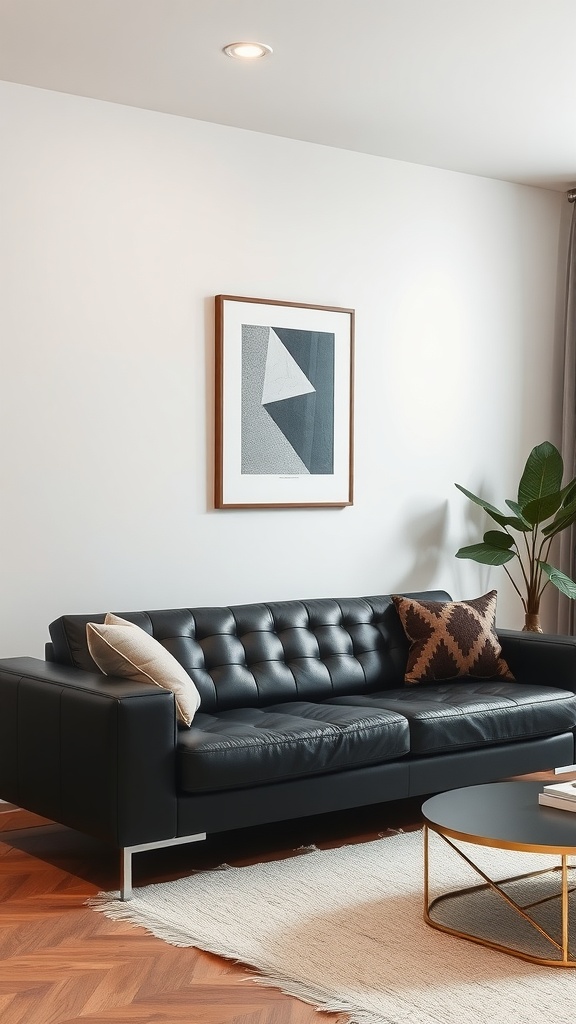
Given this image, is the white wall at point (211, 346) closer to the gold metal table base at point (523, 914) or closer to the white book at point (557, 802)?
the gold metal table base at point (523, 914)

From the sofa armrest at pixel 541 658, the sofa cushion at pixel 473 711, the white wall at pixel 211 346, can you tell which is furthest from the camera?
the sofa armrest at pixel 541 658

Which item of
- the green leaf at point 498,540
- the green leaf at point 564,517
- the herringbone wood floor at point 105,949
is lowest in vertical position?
A: the herringbone wood floor at point 105,949

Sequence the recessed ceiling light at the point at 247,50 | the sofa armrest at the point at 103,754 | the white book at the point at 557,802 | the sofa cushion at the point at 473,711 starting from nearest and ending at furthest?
the white book at the point at 557,802
the sofa armrest at the point at 103,754
the recessed ceiling light at the point at 247,50
the sofa cushion at the point at 473,711

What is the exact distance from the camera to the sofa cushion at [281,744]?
3588mm

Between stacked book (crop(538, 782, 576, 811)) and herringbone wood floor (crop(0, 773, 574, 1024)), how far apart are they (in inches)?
36.9

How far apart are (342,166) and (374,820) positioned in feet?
9.58

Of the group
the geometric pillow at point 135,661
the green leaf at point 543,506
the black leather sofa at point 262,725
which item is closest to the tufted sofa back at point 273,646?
the black leather sofa at point 262,725

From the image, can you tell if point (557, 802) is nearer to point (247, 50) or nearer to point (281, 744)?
point (281, 744)

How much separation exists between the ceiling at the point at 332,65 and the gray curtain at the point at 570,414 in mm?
992

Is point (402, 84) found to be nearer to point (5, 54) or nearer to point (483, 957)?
point (5, 54)

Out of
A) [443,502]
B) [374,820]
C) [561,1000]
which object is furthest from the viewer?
[443,502]

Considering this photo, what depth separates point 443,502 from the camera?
5.83m

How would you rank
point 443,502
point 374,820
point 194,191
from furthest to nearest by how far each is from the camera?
1. point 443,502
2. point 194,191
3. point 374,820

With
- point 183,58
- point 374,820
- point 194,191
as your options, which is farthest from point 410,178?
point 374,820
